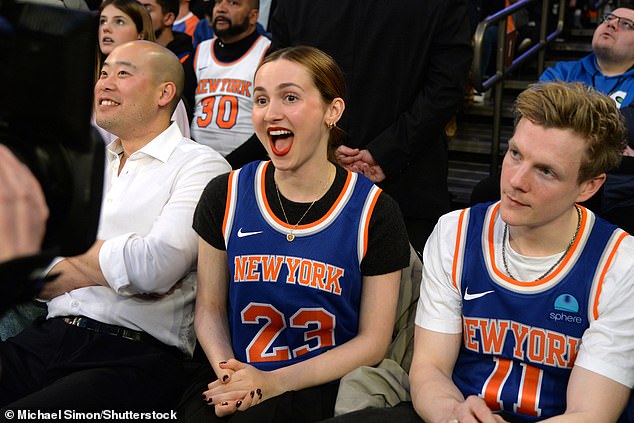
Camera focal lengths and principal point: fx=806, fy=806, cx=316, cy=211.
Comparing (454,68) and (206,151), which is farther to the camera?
(454,68)

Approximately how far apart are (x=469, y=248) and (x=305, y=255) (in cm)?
45

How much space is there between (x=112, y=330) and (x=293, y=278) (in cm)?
62

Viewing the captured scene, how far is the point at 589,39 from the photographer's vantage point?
709 cm

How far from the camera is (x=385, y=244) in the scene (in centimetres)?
227

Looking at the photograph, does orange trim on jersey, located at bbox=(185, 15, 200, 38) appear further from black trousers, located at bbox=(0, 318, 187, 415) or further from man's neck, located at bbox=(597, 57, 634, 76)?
black trousers, located at bbox=(0, 318, 187, 415)

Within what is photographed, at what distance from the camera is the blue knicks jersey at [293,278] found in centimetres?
224

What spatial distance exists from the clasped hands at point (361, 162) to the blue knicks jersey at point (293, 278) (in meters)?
0.70

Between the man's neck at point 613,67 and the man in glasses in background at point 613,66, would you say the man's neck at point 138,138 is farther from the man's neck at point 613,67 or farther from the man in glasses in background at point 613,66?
the man's neck at point 613,67

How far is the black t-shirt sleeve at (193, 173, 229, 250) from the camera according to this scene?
7.78 feet

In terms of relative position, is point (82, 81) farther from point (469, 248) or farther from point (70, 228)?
point (469, 248)

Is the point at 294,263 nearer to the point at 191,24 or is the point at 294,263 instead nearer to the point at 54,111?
the point at 54,111

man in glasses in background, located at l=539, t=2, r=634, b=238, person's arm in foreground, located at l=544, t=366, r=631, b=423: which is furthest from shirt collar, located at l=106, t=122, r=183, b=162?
man in glasses in background, located at l=539, t=2, r=634, b=238

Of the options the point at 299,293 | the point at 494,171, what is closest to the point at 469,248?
the point at 299,293

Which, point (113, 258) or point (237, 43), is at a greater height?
point (237, 43)
